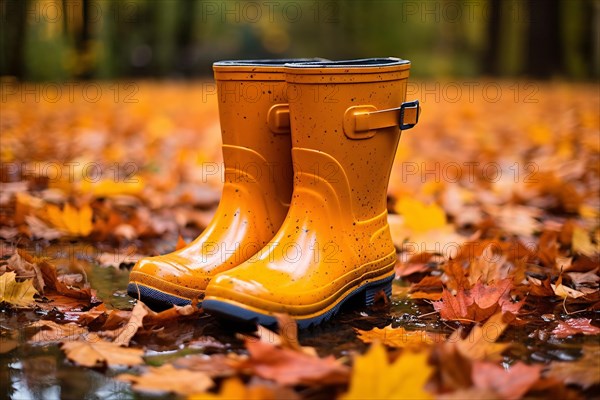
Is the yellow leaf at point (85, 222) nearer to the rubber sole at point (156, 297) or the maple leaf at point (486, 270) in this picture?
the rubber sole at point (156, 297)

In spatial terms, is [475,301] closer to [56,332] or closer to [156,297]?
[156,297]

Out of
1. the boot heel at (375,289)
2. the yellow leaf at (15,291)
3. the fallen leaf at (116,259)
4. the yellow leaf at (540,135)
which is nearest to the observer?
the yellow leaf at (15,291)

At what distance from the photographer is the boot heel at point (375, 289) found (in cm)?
167

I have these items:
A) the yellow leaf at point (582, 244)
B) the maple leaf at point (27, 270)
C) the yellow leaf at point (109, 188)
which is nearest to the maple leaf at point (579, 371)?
the yellow leaf at point (582, 244)

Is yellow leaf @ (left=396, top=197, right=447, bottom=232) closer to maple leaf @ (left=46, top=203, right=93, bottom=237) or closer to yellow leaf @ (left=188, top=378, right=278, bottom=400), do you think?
maple leaf @ (left=46, top=203, right=93, bottom=237)

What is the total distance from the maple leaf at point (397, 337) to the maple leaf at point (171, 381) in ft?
1.25

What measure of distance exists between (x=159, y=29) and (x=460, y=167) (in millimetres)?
13253

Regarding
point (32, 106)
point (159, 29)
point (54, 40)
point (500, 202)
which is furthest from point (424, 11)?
point (500, 202)

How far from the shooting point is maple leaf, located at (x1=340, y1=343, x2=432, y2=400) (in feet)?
3.20

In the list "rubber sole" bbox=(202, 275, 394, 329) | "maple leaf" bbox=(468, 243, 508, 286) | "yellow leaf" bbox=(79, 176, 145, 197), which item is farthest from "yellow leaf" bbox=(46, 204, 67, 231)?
"maple leaf" bbox=(468, 243, 508, 286)

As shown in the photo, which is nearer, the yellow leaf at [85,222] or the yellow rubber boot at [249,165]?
the yellow rubber boot at [249,165]

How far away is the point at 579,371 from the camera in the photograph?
120 centimetres

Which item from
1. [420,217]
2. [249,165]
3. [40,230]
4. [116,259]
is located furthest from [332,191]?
[40,230]

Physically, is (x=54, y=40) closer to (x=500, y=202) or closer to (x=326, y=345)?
(x=500, y=202)
